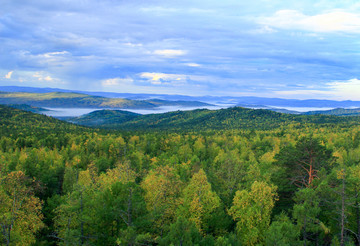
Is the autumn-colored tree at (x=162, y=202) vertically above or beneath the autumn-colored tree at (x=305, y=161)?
beneath

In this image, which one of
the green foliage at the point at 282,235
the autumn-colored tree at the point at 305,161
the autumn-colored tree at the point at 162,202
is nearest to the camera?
the green foliage at the point at 282,235

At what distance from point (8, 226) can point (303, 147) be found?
38891mm

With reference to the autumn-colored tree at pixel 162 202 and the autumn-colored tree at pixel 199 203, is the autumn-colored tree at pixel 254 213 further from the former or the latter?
the autumn-colored tree at pixel 162 202

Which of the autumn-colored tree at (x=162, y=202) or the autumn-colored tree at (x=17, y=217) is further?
the autumn-colored tree at (x=162, y=202)

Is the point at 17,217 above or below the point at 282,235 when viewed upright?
below

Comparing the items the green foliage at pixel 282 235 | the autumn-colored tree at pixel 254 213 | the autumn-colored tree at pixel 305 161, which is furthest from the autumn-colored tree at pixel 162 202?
the autumn-colored tree at pixel 305 161

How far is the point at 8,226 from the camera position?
24.7 meters

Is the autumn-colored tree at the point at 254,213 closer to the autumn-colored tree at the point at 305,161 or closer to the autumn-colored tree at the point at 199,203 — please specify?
the autumn-colored tree at the point at 199,203

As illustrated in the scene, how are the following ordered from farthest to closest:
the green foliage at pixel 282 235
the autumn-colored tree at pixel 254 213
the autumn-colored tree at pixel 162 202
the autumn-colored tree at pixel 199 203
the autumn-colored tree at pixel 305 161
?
1. the autumn-colored tree at pixel 305 161
2. the autumn-colored tree at pixel 199 203
3. the autumn-colored tree at pixel 162 202
4. the autumn-colored tree at pixel 254 213
5. the green foliage at pixel 282 235

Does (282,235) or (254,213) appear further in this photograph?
(254,213)

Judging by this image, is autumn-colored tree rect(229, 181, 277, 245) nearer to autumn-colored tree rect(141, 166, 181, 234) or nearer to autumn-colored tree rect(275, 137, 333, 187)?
autumn-colored tree rect(141, 166, 181, 234)

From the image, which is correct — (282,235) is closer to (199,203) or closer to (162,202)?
(199,203)

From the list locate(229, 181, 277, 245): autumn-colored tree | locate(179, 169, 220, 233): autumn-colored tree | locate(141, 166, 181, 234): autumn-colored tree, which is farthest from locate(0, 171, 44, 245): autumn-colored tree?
locate(229, 181, 277, 245): autumn-colored tree

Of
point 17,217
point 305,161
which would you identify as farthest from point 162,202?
point 305,161
